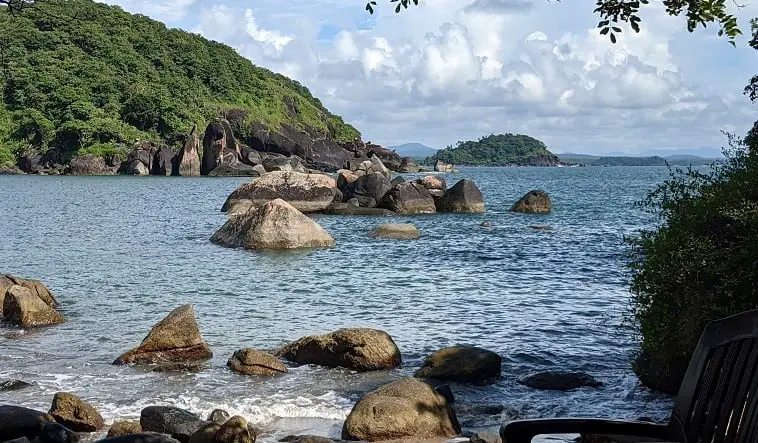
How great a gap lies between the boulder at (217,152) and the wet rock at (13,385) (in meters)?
79.9

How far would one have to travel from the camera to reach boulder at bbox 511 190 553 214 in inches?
1658

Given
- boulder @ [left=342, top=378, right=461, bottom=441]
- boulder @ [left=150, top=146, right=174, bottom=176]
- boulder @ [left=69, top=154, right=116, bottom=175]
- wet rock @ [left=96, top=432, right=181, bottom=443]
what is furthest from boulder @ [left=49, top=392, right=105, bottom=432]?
boulder @ [left=150, top=146, right=174, bottom=176]

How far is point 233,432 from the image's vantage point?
7.46m

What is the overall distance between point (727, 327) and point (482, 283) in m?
15.3

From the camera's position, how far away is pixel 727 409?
3.35 meters

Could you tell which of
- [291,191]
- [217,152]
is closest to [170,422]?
[291,191]

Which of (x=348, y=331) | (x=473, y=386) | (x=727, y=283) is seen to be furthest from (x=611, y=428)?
(x=348, y=331)

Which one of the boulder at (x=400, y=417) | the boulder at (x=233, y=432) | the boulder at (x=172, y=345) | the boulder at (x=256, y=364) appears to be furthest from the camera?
the boulder at (x=172, y=345)

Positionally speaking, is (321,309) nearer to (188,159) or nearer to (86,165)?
(188,159)

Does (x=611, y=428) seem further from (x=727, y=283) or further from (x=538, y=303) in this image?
(x=538, y=303)

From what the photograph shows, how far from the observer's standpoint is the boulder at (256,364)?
34.7 feet

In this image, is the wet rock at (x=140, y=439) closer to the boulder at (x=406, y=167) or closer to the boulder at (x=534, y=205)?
the boulder at (x=534, y=205)

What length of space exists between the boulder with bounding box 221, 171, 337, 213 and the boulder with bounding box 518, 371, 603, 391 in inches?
1035

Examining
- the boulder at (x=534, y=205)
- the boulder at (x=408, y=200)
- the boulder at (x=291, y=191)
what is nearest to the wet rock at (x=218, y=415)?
the boulder at (x=291, y=191)
